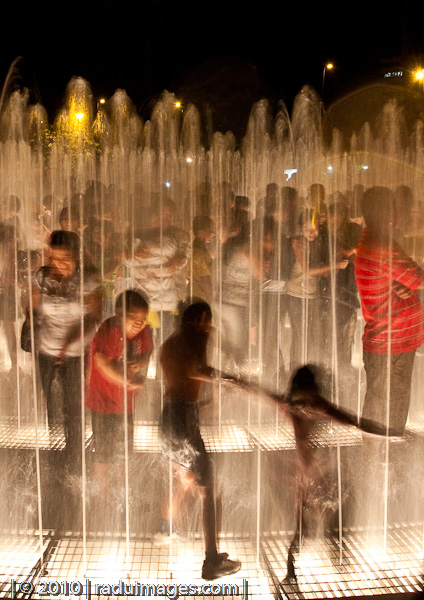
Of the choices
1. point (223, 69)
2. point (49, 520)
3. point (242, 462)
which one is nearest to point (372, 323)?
point (242, 462)

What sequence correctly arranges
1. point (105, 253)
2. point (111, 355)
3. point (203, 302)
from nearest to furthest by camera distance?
point (203, 302) → point (111, 355) → point (105, 253)

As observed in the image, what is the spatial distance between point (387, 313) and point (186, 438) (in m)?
1.71

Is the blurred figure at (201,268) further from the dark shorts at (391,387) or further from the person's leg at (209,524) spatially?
the person's leg at (209,524)

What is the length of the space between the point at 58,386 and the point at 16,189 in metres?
4.39

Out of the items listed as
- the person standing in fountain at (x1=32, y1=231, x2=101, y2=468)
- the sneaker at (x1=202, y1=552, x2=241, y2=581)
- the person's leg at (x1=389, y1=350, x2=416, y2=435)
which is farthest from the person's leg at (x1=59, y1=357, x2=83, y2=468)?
the person's leg at (x1=389, y1=350, x2=416, y2=435)

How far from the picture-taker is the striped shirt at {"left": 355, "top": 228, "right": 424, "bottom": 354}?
3.73 m

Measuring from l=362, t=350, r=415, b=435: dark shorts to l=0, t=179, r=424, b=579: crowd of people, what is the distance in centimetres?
1

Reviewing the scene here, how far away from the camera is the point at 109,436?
11.9ft

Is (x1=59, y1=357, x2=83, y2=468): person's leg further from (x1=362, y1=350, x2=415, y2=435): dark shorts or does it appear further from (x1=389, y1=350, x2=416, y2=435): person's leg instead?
(x1=389, y1=350, x2=416, y2=435): person's leg

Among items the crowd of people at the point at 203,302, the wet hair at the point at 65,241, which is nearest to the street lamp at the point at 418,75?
the crowd of people at the point at 203,302

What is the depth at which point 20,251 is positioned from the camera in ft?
15.9

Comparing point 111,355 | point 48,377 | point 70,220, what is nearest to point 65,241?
point 111,355

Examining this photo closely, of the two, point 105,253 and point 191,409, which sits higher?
point 105,253

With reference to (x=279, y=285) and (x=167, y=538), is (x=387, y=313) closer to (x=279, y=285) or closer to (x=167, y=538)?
(x=279, y=285)
